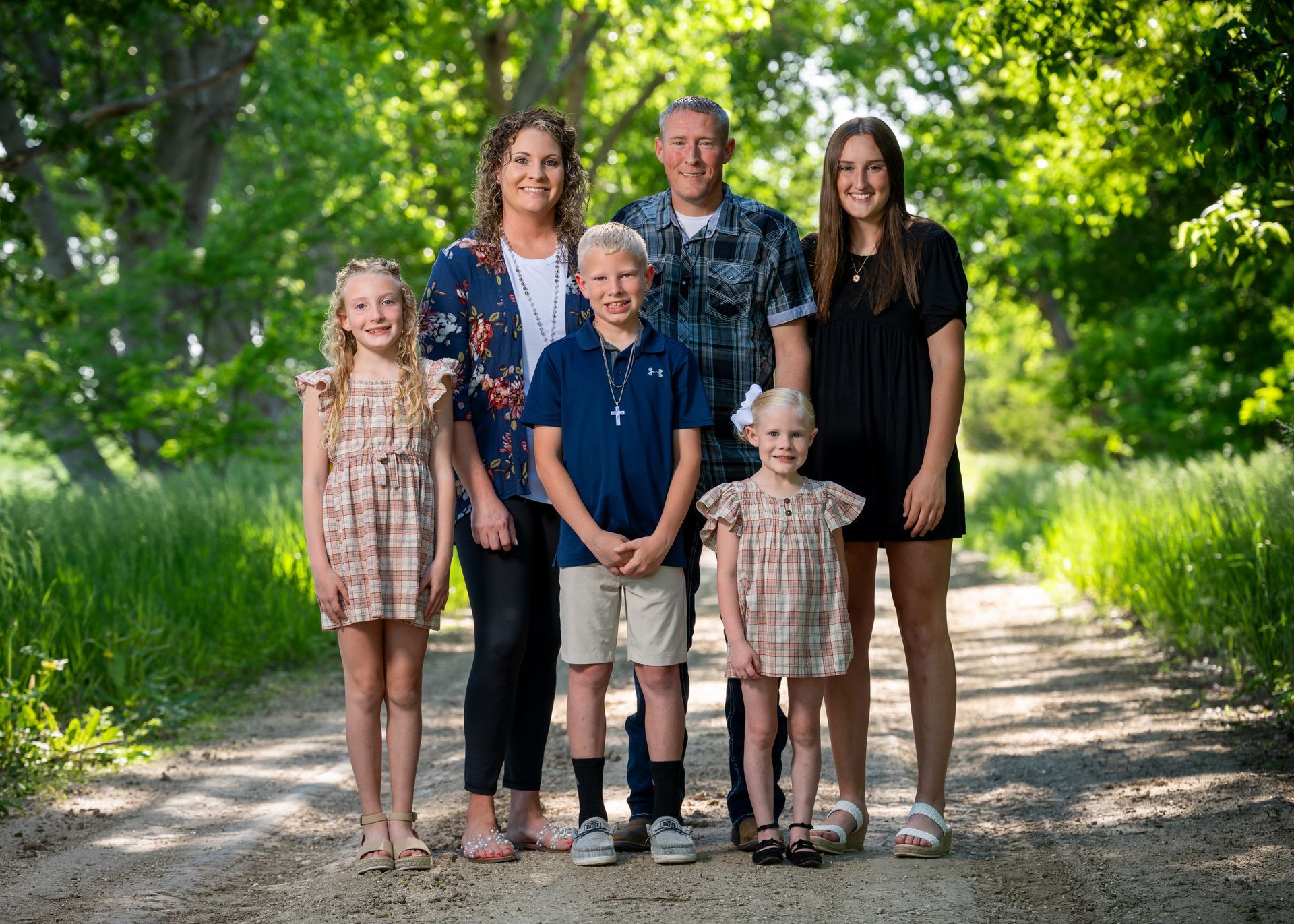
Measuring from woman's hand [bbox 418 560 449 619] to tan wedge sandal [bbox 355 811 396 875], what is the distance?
670mm

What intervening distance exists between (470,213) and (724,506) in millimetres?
19173

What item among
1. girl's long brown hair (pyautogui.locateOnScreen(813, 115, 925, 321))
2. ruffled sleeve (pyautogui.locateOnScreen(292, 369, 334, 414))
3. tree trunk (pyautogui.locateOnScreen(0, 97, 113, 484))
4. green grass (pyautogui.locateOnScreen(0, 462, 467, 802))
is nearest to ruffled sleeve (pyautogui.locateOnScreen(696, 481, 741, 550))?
girl's long brown hair (pyautogui.locateOnScreen(813, 115, 925, 321))

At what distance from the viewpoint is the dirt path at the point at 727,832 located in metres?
3.66

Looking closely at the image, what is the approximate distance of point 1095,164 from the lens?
11.4 metres

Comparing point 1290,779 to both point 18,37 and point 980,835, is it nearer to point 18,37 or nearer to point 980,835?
point 980,835

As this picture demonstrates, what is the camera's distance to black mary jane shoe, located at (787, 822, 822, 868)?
3.96m

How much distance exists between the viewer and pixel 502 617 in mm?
4234

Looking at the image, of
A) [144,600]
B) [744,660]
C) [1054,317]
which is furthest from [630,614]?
[1054,317]

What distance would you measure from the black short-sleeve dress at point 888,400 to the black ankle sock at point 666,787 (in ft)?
3.02

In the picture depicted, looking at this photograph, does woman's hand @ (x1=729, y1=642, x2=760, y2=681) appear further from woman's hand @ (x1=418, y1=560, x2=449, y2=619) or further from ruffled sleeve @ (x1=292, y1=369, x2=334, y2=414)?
ruffled sleeve @ (x1=292, y1=369, x2=334, y2=414)

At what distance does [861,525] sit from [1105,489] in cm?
923

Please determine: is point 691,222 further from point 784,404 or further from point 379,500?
point 379,500

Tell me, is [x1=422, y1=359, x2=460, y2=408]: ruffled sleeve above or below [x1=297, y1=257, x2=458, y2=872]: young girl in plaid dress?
above

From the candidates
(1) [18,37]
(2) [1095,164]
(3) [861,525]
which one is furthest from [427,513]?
(1) [18,37]
